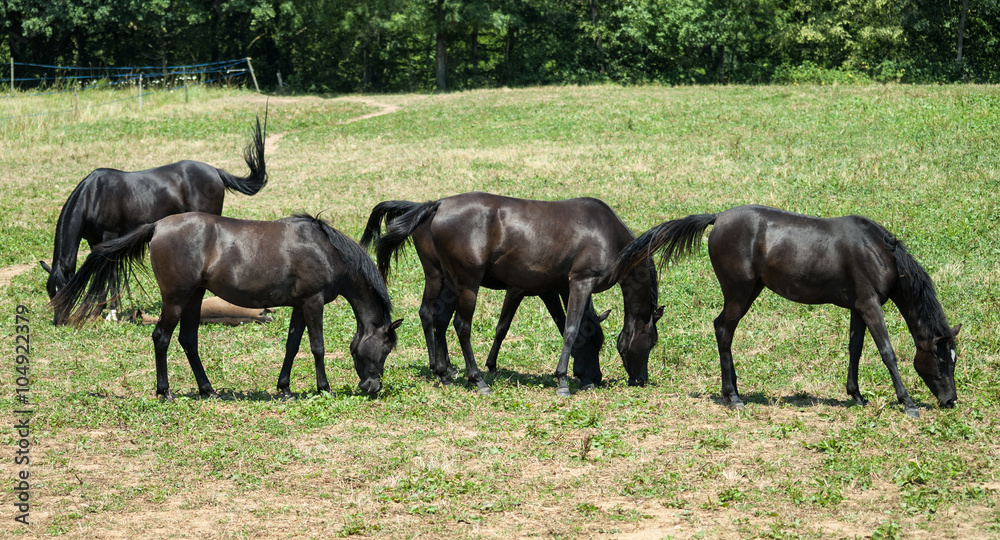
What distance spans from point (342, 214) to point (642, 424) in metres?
12.7

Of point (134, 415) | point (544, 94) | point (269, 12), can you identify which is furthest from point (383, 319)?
point (269, 12)

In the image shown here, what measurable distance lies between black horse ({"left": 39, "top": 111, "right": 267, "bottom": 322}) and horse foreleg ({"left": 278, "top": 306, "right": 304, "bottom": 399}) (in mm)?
4537

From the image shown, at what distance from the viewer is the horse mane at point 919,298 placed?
872 centimetres

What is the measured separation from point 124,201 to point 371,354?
661 centimetres

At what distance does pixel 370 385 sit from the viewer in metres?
Answer: 9.59

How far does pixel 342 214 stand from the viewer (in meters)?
20.1

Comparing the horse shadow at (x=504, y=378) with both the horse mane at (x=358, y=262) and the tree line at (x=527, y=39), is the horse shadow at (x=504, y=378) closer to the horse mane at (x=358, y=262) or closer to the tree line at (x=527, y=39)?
the horse mane at (x=358, y=262)

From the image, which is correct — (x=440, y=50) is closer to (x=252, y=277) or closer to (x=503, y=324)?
(x=503, y=324)

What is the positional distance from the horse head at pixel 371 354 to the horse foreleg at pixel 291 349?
0.63 metres

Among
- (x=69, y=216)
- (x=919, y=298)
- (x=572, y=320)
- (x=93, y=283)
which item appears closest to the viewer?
(x=919, y=298)

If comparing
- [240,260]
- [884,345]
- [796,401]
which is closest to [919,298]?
[884,345]
